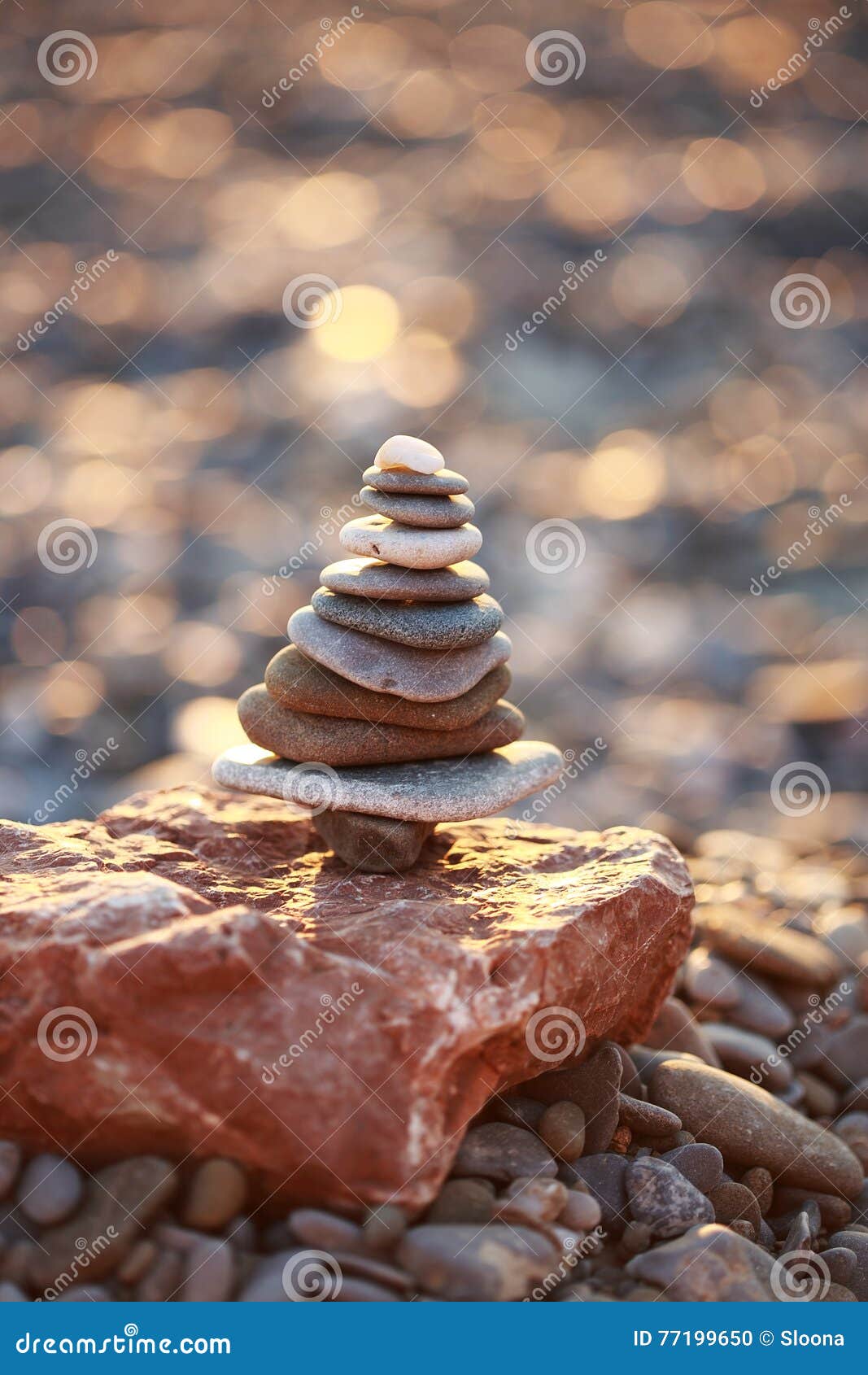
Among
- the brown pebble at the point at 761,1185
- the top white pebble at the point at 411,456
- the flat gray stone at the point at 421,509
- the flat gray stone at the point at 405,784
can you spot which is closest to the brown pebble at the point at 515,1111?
the brown pebble at the point at 761,1185

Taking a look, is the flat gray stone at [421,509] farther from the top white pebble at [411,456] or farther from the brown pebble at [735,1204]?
the brown pebble at [735,1204]

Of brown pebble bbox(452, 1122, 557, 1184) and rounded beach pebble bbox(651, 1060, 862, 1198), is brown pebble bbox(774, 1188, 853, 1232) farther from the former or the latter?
brown pebble bbox(452, 1122, 557, 1184)

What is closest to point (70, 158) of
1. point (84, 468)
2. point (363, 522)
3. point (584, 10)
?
point (84, 468)

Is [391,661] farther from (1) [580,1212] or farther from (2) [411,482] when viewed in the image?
(1) [580,1212]

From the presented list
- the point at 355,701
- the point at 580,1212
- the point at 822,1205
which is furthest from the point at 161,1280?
the point at 822,1205

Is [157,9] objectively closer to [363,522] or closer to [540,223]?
[540,223]
